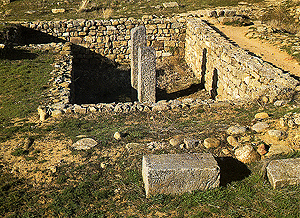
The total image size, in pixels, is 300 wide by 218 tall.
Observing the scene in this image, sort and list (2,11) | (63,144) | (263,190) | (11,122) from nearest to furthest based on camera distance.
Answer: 1. (263,190)
2. (63,144)
3. (11,122)
4. (2,11)

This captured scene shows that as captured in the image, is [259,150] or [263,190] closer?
[263,190]

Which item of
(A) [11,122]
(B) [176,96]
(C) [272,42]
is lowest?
(B) [176,96]

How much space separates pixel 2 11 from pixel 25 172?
1606 centimetres

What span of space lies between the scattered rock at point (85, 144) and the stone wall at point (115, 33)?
9242mm

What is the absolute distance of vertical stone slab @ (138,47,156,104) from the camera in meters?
9.89

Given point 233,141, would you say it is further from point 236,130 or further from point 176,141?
point 176,141

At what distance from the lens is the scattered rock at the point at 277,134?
618 centimetres

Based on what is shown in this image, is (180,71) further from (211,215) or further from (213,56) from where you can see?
(211,215)

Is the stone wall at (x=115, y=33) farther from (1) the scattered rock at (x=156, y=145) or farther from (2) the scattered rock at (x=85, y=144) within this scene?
(1) the scattered rock at (x=156, y=145)

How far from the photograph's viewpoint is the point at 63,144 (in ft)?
22.3

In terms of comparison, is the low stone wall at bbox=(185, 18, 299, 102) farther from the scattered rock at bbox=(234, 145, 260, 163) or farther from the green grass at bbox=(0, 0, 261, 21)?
the green grass at bbox=(0, 0, 261, 21)

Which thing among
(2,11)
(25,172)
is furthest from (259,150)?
(2,11)

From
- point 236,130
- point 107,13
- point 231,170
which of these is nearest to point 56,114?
point 236,130

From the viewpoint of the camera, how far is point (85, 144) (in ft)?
21.9
